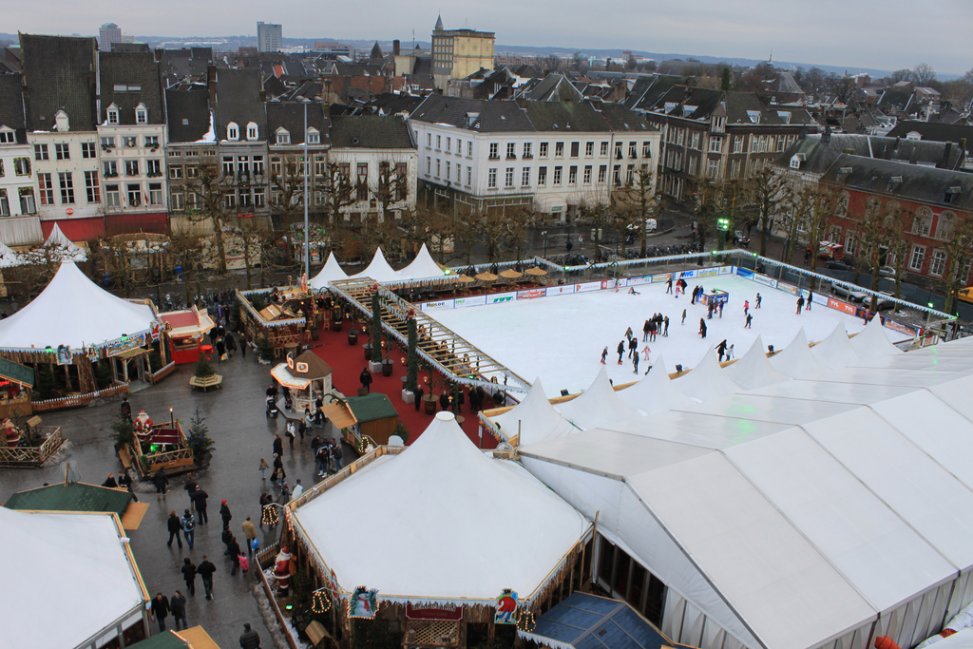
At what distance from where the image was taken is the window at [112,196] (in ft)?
137

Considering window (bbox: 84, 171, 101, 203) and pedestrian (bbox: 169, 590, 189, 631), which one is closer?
pedestrian (bbox: 169, 590, 189, 631)

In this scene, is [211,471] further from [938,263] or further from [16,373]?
[938,263]

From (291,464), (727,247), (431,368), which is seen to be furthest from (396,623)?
(727,247)

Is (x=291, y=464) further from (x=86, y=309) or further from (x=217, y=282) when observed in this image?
(x=217, y=282)

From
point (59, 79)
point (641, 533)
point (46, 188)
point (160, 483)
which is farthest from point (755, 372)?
point (59, 79)

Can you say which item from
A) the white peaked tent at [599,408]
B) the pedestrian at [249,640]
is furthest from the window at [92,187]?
the pedestrian at [249,640]

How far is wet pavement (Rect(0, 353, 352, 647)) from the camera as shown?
53.1 feet

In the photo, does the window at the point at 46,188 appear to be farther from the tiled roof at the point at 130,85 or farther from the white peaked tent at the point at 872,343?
the white peaked tent at the point at 872,343

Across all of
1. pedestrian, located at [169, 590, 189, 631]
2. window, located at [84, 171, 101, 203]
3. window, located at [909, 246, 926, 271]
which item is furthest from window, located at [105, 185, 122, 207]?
window, located at [909, 246, 926, 271]

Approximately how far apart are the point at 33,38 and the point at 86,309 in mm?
22222

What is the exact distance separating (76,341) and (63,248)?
1223cm

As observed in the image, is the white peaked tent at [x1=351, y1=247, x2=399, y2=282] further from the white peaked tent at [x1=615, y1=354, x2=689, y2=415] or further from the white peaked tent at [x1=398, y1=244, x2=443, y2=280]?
the white peaked tent at [x1=615, y1=354, x2=689, y2=415]

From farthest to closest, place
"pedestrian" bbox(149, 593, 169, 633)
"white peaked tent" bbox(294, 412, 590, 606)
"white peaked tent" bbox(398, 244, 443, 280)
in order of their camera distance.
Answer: "white peaked tent" bbox(398, 244, 443, 280)
"pedestrian" bbox(149, 593, 169, 633)
"white peaked tent" bbox(294, 412, 590, 606)

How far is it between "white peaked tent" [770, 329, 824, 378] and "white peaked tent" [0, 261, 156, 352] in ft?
67.7
